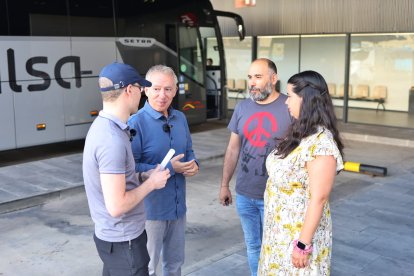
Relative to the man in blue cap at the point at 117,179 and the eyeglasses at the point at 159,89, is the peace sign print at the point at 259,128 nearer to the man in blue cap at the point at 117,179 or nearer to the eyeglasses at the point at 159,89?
the eyeglasses at the point at 159,89

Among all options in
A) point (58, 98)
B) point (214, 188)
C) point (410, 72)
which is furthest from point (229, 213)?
point (410, 72)

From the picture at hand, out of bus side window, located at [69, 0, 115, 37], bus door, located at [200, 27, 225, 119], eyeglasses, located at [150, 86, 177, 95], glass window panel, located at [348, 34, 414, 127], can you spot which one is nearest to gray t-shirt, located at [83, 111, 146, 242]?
eyeglasses, located at [150, 86, 177, 95]

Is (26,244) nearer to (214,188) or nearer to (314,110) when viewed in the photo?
(214,188)

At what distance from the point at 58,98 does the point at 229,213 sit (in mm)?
4954

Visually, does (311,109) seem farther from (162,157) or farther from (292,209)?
(162,157)

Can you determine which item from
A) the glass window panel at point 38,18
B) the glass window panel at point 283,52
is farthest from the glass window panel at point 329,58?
→ the glass window panel at point 38,18

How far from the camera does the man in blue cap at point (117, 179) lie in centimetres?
248

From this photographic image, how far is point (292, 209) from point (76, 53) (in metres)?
7.95

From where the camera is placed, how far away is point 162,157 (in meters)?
3.35

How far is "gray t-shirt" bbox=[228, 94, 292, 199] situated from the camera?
365 cm

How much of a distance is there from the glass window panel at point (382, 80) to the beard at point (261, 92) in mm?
11507

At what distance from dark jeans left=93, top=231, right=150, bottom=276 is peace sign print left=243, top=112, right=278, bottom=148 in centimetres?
137

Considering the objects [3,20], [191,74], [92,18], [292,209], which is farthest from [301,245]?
[191,74]

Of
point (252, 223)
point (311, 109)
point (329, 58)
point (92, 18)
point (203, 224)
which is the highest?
point (92, 18)
